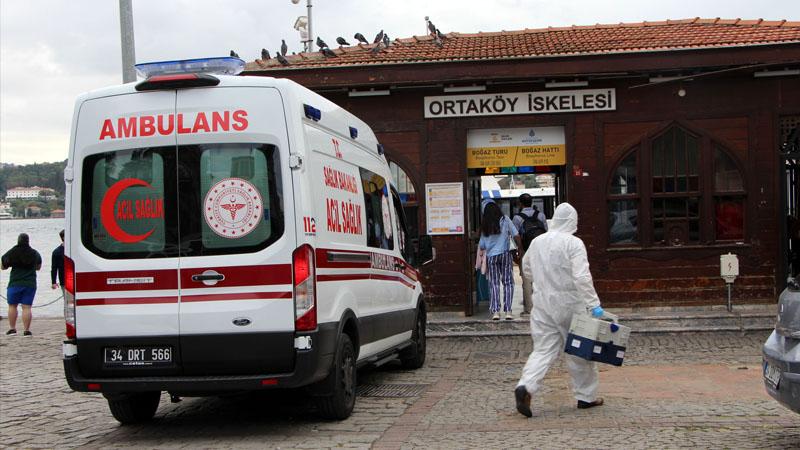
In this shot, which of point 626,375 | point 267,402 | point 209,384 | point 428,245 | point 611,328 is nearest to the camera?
point 209,384

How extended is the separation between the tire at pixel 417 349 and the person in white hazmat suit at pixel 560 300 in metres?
2.84

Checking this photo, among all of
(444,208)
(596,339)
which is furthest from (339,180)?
(444,208)

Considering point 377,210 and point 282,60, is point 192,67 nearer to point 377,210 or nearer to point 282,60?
point 377,210

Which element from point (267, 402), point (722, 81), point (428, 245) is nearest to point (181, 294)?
point (267, 402)

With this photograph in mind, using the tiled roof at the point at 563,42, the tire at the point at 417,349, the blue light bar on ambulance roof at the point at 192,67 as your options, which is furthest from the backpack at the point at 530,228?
the blue light bar on ambulance roof at the point at 192,67

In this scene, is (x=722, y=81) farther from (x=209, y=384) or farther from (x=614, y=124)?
(x=209, y=384)

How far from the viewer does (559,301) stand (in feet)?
25.6

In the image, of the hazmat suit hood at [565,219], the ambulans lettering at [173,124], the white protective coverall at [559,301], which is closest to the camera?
the ambulans lettering at [173,124]

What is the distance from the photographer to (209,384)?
22.7 feet

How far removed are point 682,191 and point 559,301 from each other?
7.37m

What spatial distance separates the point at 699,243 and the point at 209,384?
9.67 meters

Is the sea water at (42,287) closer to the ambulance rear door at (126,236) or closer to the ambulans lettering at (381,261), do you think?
the ambulans lettering at (381,261)

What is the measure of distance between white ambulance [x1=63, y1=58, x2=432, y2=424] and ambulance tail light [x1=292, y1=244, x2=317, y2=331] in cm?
1

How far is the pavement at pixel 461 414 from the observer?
686cm
